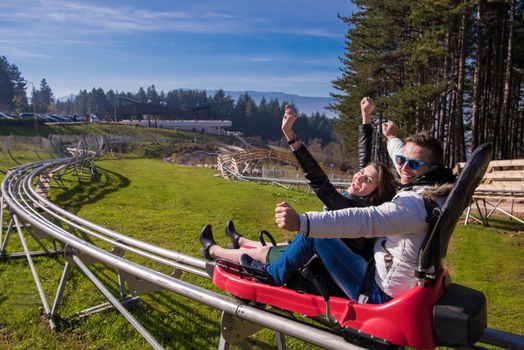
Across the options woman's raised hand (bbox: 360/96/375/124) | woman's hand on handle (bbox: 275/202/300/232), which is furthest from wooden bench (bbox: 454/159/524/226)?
woman's hand on handle (bbox: 275/202/300/232)

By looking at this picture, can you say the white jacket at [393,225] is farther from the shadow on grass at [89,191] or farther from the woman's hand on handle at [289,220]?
the shadow on grass at [89,191]

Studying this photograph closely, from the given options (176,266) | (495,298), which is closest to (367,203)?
(176,266)

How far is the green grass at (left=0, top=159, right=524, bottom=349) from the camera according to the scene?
5.22 m

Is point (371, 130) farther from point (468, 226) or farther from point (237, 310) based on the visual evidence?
point (468, 226)

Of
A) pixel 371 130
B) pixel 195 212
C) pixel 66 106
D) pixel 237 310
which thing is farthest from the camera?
pixel 66 106

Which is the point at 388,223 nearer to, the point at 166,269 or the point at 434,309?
the point at 434,309

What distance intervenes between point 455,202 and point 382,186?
0.99m

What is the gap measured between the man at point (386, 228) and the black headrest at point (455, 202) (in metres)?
0.12

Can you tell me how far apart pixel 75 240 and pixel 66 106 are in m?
207

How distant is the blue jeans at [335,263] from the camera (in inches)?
118

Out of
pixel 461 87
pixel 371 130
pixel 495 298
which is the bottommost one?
pixel 495 298

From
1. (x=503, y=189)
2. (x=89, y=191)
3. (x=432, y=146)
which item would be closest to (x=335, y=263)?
(x=432, y=146)

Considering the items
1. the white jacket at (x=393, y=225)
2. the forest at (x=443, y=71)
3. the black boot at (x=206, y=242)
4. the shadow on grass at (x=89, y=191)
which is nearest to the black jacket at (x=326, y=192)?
the white jacket at (x=393, y=225)

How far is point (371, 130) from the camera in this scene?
14.4 feet
